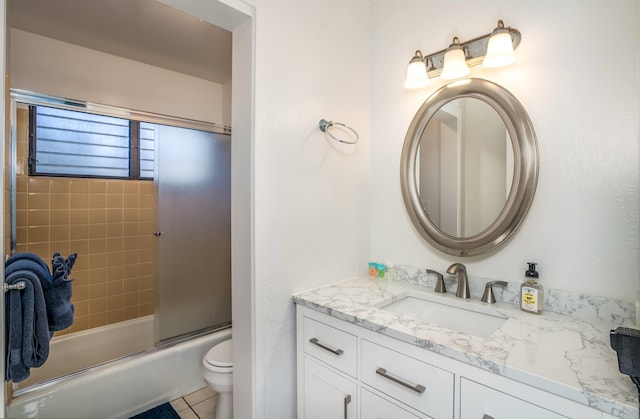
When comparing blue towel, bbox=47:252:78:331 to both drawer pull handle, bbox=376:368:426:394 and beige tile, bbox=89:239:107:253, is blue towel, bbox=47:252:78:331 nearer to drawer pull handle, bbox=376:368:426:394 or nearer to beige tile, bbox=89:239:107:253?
drawer pull handle, bbox=376:368:426:394

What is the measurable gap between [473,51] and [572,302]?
113cm

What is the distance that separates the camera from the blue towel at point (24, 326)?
0.96 m

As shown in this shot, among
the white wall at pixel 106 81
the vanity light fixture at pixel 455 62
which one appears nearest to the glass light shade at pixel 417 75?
the vanity light fixture at pixel 455 62

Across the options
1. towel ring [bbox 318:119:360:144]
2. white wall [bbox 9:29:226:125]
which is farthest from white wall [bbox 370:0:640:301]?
white wall [bbox 9:29:226:125]

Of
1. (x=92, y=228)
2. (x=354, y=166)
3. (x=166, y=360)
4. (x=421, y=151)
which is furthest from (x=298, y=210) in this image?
(x=92, y=228)

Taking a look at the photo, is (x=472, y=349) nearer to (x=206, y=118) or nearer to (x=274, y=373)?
(x=274, y=373)

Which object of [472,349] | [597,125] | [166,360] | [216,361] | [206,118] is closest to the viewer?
[472,349]

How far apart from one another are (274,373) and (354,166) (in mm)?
1115

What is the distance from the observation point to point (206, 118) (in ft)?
9.83

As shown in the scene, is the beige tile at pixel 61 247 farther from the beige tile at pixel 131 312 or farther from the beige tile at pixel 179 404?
the beige tile at pixel 179 404

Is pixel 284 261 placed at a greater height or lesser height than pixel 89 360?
greater

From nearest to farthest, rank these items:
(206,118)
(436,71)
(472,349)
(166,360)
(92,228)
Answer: (472,349), (436,71), (166,360), (92,228), (206,118)

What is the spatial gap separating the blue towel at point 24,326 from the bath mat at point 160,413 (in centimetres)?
104

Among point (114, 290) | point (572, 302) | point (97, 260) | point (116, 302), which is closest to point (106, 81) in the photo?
point (97, 260)
